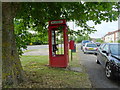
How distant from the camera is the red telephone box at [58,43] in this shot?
643 cm

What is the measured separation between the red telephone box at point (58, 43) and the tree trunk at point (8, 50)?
2.78 meters

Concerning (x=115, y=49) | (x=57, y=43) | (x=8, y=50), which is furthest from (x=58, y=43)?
(x=8, y=50)

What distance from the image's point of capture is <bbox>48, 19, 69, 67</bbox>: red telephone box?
643cm

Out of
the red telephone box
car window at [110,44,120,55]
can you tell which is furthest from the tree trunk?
car window at [110,44,120,55]

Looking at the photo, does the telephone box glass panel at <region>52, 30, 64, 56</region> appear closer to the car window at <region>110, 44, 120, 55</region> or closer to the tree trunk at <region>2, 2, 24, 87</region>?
the car window at <region>110, 44, 120, 55</region>

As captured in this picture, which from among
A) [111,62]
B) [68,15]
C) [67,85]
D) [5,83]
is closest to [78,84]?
[67,85]

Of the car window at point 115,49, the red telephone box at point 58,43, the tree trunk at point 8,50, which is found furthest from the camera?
the red telephone box at point 58,43

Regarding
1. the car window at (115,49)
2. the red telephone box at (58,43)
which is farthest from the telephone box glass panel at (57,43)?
the car window at (115,49)

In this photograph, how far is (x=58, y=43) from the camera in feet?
23.4

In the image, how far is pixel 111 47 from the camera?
6.25 meters

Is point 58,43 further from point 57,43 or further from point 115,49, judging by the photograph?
point 115,49

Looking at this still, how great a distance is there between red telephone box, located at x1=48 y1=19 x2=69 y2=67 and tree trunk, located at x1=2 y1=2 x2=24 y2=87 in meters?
2.78

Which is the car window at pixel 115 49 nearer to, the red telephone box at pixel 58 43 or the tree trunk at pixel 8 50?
the red telephone box at pixel 58 43

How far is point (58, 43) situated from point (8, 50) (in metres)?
3.64
